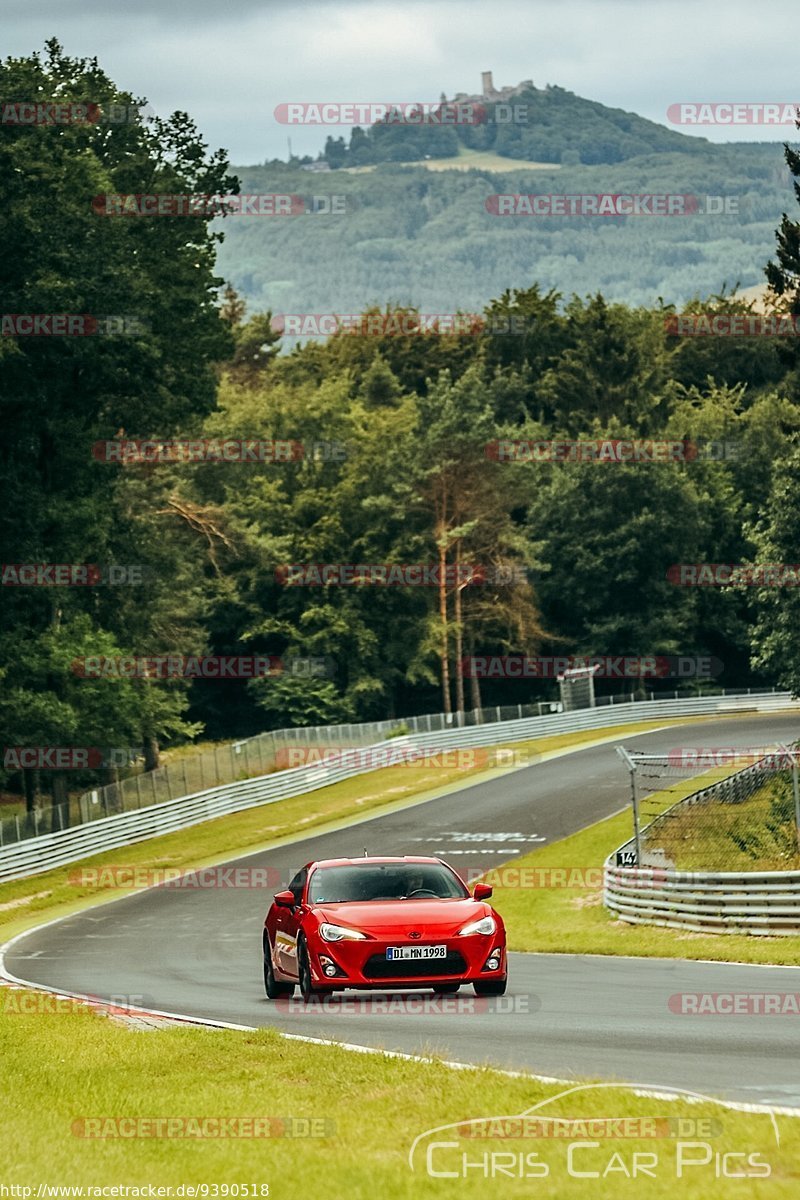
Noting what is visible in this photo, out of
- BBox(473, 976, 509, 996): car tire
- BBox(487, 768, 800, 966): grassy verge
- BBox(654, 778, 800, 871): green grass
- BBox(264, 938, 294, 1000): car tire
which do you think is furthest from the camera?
BBox(654, 778, 800, 871): green grass

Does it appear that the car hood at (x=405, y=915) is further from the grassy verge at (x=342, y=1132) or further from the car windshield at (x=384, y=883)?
the grassy verge at (x=342, y=1132)

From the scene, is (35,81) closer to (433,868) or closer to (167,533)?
(167,533)

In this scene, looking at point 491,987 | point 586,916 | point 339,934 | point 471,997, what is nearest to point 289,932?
point 339,934

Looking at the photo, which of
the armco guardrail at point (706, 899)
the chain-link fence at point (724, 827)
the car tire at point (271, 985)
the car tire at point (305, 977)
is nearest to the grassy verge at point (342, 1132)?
the car tire at point (305, 977)

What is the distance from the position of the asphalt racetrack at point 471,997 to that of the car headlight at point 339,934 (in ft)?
2.24

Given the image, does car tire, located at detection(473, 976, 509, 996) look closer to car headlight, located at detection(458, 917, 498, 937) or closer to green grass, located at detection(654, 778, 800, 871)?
car headlight, located at detection(458, 917, 498, 937)

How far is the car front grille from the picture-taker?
53.2 ft

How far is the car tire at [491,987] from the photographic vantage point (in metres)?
16.6

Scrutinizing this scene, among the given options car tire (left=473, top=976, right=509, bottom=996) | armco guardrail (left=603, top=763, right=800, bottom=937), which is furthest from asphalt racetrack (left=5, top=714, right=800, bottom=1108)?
armco guardrail (left=603, top=763, right=800, bottom=937)

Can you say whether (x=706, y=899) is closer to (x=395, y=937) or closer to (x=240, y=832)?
(x=395, y=937)

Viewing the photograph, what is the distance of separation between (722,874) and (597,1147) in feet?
64.1

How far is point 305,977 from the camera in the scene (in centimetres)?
1684

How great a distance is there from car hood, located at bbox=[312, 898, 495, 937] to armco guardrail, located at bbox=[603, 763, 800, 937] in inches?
379

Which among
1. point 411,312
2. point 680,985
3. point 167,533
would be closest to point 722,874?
point 680,985
